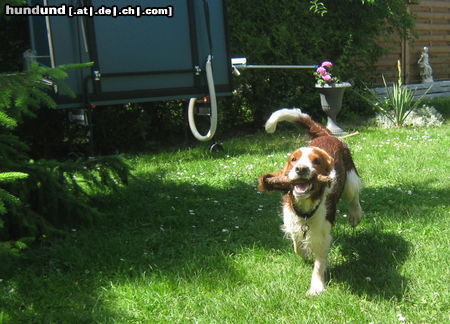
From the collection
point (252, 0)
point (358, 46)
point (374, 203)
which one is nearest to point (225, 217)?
point (374, 203)

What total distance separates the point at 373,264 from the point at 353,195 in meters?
0.58

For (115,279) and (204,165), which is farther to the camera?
(204,165)

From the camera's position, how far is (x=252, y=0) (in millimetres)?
8867

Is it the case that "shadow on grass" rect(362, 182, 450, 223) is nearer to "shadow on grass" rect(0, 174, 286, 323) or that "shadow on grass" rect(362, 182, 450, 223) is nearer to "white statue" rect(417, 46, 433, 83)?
"shadow on grass" rect(0, 174, 286, 323)

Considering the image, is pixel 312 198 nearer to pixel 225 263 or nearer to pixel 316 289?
pixel 316 289

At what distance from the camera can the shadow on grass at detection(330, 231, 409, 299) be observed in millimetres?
2934

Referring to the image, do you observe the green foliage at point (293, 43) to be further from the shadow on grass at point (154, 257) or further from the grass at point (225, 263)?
the shadow on grass at point (154, 257)

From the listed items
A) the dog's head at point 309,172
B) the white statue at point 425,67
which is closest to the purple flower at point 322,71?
the white statue at point 425,67

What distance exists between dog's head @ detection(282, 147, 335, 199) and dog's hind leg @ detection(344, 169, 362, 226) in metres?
0.77

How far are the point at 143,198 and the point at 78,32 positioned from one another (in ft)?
6.45

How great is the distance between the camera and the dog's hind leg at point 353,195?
372cm

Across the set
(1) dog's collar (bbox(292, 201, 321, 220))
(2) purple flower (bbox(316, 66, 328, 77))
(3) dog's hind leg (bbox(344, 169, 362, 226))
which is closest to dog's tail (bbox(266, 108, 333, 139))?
(3) dog's hind leg (bbox(344, 169, 362, 226))

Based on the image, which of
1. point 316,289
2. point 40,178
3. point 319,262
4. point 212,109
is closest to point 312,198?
point 319,262

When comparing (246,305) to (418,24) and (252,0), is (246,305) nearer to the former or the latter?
(252,0)
